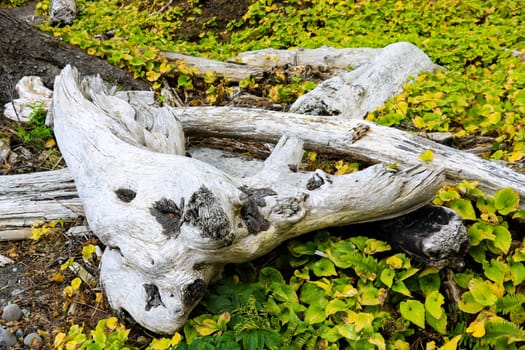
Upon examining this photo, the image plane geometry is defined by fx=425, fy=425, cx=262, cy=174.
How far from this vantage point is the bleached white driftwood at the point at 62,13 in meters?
10.9

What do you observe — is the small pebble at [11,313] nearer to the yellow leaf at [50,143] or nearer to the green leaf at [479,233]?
the yellow leaf at [50,143]

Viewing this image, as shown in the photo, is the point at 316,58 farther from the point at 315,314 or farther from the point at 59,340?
the point at 59,340

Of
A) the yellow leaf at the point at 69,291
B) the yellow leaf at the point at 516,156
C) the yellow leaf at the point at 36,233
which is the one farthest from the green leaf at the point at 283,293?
the yellow leaf at the point at 516,156

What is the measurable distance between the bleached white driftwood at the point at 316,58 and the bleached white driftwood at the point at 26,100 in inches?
113

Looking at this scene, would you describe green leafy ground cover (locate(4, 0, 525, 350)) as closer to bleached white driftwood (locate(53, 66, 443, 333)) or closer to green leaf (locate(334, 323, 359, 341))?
green leaf (locate(334, 323, 359, 341))

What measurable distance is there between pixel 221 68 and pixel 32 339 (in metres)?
4.42

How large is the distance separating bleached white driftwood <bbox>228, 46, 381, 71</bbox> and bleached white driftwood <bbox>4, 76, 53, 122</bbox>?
286 centimetres

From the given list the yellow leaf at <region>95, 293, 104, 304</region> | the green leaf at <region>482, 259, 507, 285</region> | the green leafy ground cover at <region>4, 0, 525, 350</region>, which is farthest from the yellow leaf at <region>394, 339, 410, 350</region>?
the yellow leaf at <region>95, 293, 104, 304</region>

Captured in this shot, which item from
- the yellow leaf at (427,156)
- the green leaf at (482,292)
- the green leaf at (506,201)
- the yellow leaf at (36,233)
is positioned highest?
the yellow leaf at (427,156)

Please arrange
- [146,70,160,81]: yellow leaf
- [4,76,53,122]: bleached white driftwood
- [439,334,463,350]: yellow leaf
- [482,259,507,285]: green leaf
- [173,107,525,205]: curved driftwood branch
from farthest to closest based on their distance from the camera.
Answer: [146,70,160,81]: yellow leaf, [4,76,53,122]: bleached white driftwood, [173,107,525,205]: curved driftwood branch, [482,259,507,285]: green leaf, [439,334,463,350]: yellow leaf

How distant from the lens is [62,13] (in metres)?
11.0

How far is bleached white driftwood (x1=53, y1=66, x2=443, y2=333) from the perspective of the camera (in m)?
2.60

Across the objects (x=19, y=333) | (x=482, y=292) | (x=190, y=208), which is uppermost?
(x=190, y=208)

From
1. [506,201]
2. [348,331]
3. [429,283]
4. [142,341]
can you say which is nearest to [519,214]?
[506,201]
